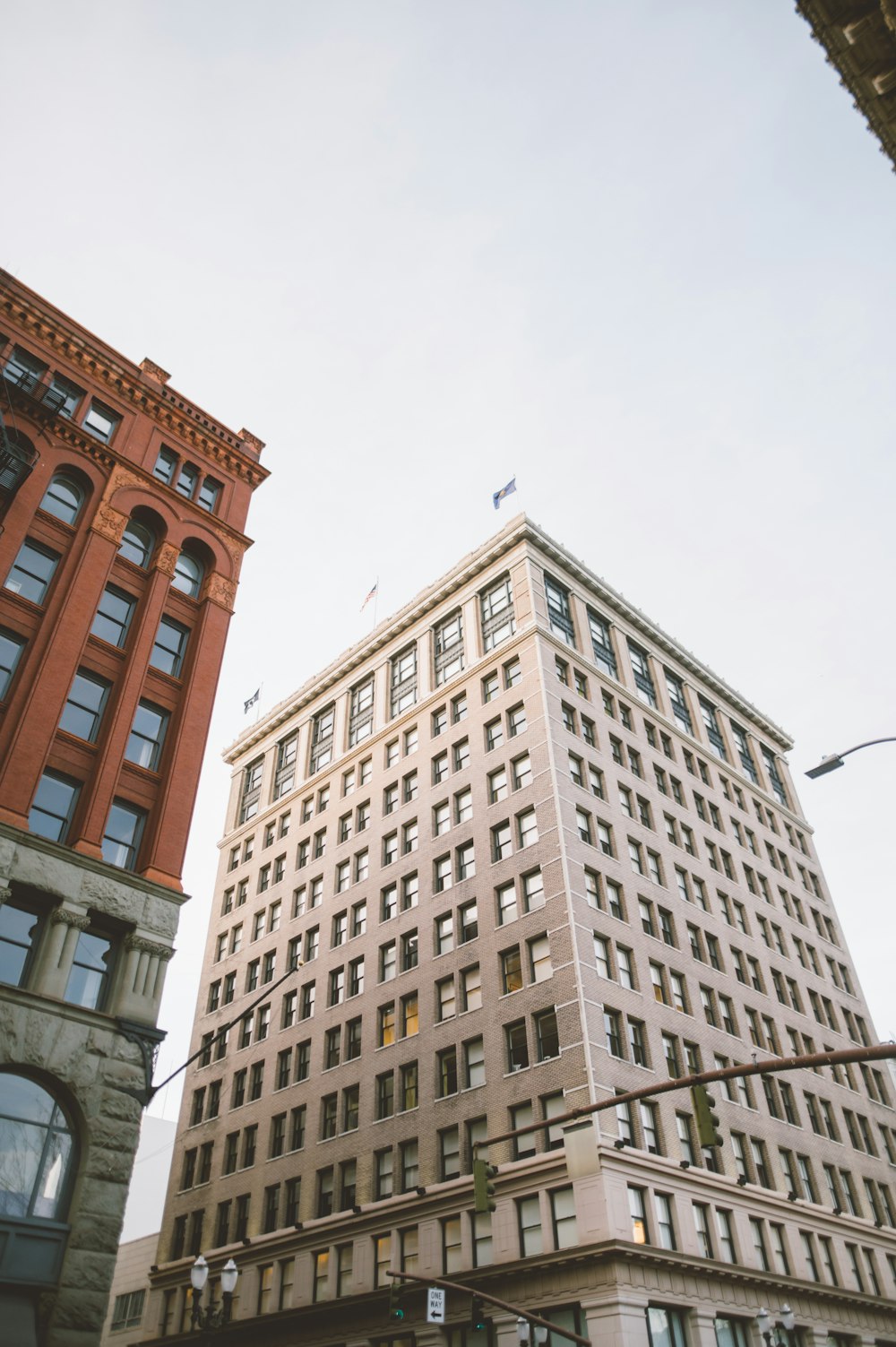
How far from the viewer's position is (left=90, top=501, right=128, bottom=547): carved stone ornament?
31531 mm

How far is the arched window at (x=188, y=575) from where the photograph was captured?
33.8 meters

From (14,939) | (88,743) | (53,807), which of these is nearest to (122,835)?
(53,807)

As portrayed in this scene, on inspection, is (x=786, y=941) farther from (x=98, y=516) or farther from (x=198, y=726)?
(x=98, y=516)

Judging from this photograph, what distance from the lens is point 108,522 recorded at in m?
32.0

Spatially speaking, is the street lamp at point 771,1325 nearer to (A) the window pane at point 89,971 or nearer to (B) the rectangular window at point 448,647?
(A) the window pane at point 89,971

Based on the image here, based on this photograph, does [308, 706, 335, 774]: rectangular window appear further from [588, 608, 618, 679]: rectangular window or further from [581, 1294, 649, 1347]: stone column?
[581, 1294, 649, 1347]: stone column

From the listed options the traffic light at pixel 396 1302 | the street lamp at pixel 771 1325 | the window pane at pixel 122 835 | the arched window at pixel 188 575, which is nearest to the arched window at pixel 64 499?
the arched window at pixel 188 575

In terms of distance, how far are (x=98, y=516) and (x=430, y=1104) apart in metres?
28.7

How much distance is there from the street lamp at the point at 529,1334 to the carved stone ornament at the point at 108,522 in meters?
30.0

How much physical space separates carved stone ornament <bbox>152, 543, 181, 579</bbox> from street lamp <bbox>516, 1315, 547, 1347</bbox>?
93.0 feet

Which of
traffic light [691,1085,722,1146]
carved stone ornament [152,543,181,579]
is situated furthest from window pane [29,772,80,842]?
traffic light [691,1085,722,1146]

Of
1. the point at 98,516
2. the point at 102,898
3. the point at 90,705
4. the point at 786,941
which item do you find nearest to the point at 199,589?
the point at 98,516

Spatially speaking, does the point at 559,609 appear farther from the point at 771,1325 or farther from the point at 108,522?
the point at 771,1325

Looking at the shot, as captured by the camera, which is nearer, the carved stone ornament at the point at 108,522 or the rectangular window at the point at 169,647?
the rectangular window at the point at 169,647
